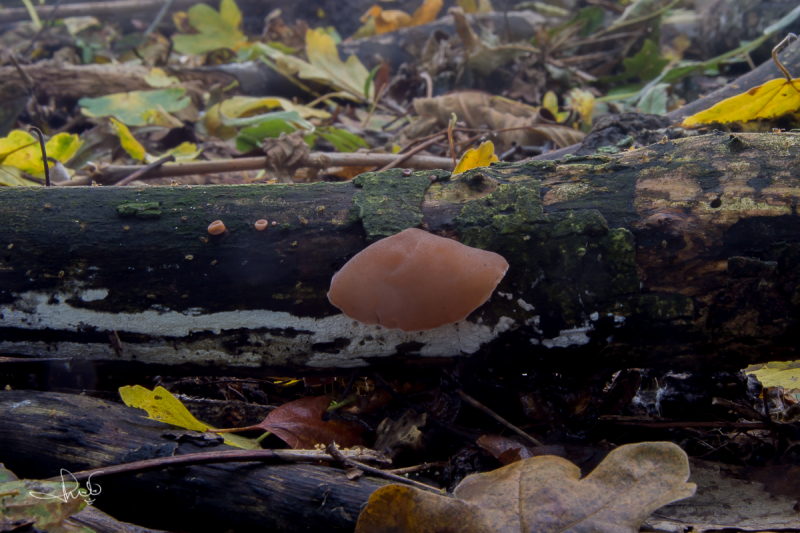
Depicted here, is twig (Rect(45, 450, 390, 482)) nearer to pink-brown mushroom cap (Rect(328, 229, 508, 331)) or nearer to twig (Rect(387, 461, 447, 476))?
twig (Rect(387, 461, 447, 476))

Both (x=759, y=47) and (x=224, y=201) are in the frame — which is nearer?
→ (x=224, y=201)

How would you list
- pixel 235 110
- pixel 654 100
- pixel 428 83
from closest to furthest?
pixel 654 100 → pixel 235 110 → pixel 428 83

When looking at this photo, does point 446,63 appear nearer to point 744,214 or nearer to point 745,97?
point 745,97

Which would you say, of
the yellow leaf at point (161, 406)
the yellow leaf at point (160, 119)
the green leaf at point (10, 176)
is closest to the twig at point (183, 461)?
the yellow leaf at point (161, 406)

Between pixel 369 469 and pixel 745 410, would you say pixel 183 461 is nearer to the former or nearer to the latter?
pixel 369 469

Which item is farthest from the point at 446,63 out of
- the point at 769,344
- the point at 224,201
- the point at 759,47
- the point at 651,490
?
the point at 651,490

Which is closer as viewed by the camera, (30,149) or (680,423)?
(680,423)

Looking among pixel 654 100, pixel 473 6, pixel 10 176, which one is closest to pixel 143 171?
pixel 10 176
